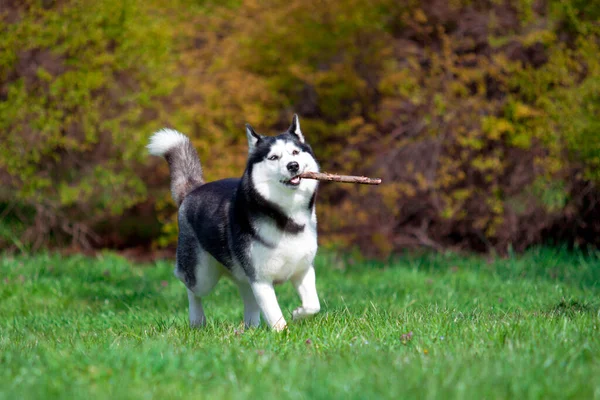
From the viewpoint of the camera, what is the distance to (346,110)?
12945mm

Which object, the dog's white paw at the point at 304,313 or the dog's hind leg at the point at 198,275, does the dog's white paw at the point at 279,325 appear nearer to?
the dog's white paw at the point at 304,313

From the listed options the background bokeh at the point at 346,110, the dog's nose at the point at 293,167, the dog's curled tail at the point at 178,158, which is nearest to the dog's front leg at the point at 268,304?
the dog's nose at the point at 293,167

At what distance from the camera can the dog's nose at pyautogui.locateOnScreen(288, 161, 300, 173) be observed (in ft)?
15.6

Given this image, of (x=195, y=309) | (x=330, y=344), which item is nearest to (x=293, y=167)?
(x=330, y=344)

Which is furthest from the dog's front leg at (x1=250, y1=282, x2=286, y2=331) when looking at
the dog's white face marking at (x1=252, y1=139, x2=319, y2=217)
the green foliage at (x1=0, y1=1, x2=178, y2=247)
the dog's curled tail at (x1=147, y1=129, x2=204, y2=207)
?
the green foliage at (x1=0, y1=1, x2=178, y2=247)

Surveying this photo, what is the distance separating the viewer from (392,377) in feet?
10.1

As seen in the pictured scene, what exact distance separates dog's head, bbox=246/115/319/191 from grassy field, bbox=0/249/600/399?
923mm

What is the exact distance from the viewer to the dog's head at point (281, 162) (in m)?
4.81

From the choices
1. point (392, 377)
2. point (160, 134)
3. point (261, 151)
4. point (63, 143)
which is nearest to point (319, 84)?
point (63, 143)

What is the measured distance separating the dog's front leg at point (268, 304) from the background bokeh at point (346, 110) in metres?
5.62

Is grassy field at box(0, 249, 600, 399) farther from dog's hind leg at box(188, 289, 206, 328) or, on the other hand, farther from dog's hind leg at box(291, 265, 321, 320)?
dog's hind leg at box(188, 289, 206, 328)

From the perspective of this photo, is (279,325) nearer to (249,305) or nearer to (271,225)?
(271,225)

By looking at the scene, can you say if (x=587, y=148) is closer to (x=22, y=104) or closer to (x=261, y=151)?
(x=261, y=151)

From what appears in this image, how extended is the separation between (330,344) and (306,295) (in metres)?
1.06
